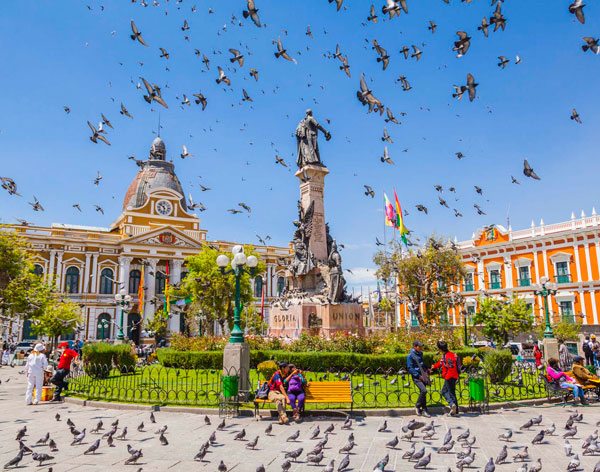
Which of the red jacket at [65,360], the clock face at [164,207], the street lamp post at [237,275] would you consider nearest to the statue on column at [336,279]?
the street lamp post at [237,275]

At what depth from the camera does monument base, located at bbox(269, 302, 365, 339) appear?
17250mm

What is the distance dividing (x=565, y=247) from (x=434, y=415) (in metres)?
33.5

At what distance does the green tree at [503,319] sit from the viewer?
96.9 ft

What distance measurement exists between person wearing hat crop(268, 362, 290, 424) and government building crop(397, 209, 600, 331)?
86.9 feet

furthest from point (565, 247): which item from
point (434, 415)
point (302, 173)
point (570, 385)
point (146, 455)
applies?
point (146, 455)

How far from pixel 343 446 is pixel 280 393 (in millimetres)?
2251

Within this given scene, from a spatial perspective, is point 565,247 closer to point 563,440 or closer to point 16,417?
point 563,440

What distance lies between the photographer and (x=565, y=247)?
122 feet

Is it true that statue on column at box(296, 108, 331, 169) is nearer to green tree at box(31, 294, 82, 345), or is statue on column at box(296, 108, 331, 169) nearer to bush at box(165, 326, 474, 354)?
bush at box(165, 326, 474, 354)

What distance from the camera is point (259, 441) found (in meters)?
7.35

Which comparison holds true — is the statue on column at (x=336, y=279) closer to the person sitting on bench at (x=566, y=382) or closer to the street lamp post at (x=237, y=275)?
the street lamp post at (x=237, y=275)

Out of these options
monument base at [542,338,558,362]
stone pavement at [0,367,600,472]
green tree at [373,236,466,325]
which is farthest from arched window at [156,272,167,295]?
A: stone pavement at [0,367,600,472]

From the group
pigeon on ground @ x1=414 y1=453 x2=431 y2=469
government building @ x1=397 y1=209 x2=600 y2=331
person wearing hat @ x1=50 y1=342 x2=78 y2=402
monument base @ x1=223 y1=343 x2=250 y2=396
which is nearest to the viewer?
pigeon on ground @ x1=414 y1=453 x2=431 y2=469

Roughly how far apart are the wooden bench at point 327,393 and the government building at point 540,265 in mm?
25933
